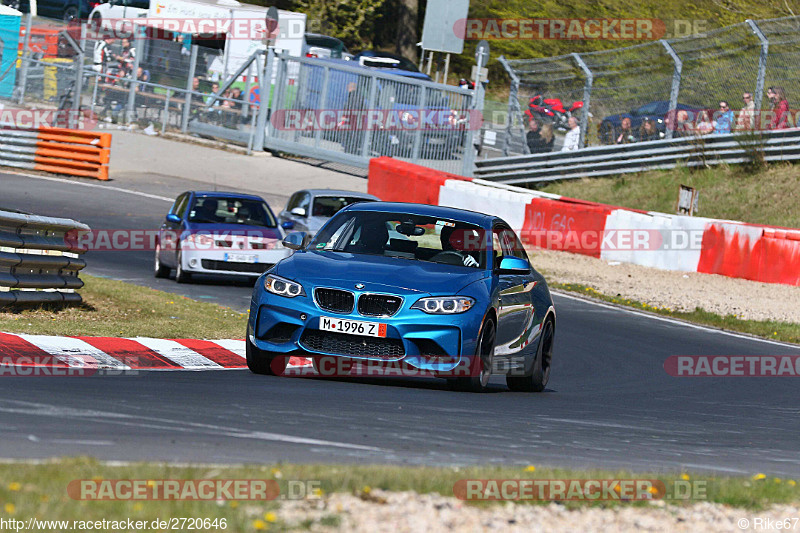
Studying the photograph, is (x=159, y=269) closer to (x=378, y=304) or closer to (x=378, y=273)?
(x=378, y=273)

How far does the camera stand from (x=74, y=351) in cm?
998

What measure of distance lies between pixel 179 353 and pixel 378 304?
2581 mm

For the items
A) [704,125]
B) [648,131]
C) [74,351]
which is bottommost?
[74,351]

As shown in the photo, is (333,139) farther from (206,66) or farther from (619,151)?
(619,151)

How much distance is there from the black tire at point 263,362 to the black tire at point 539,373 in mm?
2178

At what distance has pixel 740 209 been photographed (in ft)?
86.8

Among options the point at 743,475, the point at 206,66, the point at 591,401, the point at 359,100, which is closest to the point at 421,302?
the point at 591,401

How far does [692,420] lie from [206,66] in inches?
1156

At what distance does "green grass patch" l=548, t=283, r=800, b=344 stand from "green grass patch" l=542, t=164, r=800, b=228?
7665 mm

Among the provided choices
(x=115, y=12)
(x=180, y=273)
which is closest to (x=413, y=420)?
(x=180, y=273)

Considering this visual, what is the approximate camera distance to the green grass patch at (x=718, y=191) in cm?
2603

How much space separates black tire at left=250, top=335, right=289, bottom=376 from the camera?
943 centimetres

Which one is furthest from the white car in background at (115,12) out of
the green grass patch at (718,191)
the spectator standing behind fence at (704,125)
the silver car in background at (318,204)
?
the silver car in background at (318,204)

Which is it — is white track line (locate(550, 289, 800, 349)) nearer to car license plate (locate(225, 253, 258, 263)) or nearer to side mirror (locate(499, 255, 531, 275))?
car license plate (locate(225, 253, 258, 263))
